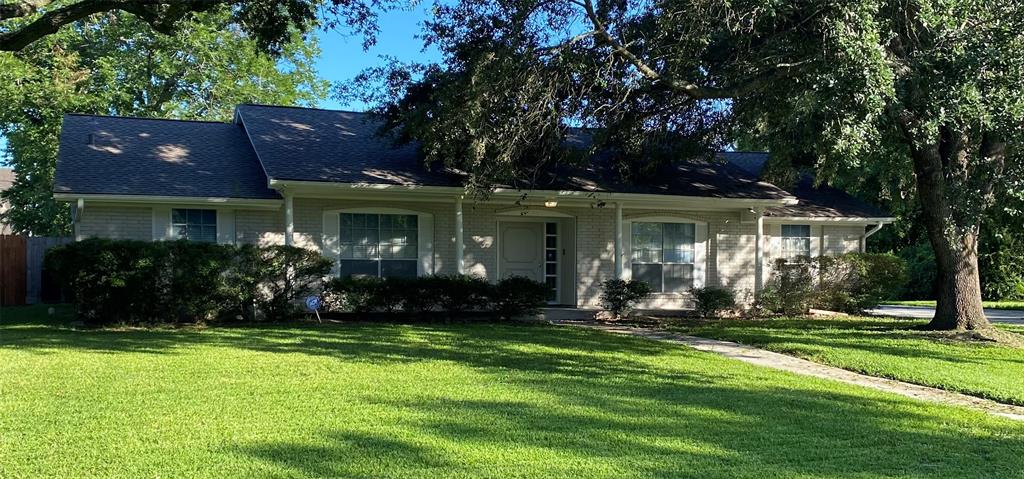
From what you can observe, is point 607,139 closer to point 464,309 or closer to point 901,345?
point 464,309

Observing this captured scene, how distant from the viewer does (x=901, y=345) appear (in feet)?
38.0

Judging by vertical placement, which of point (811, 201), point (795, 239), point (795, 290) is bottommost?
point (795, 290)

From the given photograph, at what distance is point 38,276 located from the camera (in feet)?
63.1

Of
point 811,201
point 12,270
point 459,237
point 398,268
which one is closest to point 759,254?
point 811,201

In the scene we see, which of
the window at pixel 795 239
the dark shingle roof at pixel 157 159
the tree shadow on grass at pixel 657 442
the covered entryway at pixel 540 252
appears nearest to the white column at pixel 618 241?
the covered entryway at pixel 540 252

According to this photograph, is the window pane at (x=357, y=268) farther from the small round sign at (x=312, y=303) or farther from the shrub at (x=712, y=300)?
the shrub at (x=712, y=300)

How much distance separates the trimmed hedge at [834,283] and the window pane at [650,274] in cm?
238

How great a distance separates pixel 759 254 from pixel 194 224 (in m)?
12.2

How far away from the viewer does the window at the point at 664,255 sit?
56.4 feet

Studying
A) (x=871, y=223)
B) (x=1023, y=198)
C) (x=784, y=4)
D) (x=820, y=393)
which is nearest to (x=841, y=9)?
(x=784, y=4)

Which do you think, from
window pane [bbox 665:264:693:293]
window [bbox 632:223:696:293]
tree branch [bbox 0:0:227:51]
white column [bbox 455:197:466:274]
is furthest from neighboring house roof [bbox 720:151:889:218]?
tree branch [bbox 0:0:227:51]

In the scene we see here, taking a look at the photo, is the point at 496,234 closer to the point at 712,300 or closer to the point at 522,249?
the point at 522,249

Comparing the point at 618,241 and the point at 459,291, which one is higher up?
the point at 618,241

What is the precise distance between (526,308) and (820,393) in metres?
7.70
